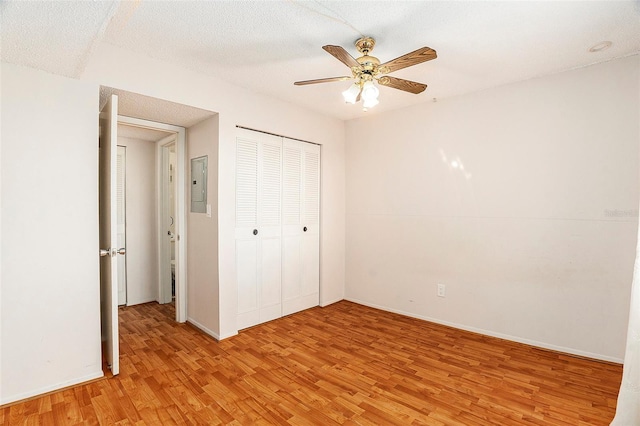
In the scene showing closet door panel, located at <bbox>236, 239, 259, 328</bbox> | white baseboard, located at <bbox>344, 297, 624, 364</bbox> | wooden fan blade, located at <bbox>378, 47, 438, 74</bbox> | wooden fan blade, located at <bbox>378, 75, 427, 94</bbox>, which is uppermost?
wooden fan blade, located at <bbox>378, 47, 438, 74</bbox>

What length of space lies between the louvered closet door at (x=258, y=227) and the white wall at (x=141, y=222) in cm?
157

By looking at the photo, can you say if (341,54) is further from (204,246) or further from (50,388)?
(50,388)

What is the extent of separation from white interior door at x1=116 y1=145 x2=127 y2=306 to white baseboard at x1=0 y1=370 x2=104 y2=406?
1.90 m

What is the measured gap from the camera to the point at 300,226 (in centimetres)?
388

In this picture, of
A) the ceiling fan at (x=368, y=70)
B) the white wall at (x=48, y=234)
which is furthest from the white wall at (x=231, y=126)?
the ceiling fan at (x=368, y=70)

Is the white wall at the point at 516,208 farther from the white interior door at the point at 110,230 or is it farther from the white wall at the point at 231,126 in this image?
the white interior door at the point at 110,230

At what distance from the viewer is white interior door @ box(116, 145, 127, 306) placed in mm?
3977

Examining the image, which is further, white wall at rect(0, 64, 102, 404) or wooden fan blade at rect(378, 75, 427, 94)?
wooden fan blade at rect(378, 75, 427, 94)

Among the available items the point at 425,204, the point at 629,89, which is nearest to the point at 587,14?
the point at 629,89

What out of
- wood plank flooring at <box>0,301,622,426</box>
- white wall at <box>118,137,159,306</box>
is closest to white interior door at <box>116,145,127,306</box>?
white wall at <box>118,137,159,306</box>

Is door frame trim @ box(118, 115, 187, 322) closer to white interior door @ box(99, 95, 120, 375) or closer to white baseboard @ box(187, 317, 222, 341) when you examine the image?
white baseboard @ box(187, 317, 222, 341)

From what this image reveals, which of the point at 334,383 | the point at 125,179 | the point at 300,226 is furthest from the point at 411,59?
the point at 125,179

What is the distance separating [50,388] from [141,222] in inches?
91.3

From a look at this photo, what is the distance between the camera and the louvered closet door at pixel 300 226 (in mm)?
3723
